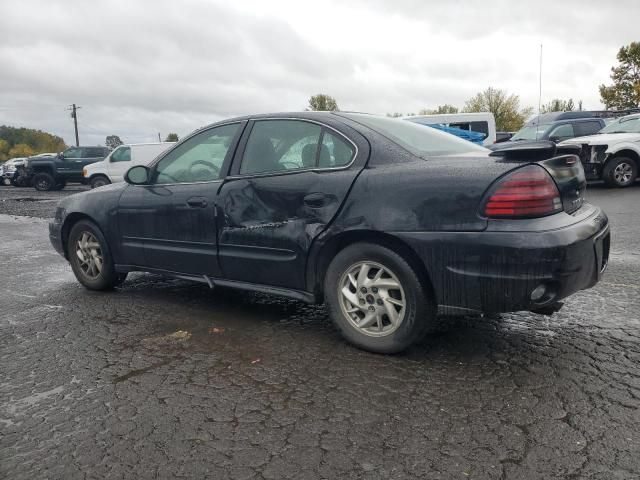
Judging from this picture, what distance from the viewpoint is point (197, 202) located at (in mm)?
4031

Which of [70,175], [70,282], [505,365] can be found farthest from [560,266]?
[70,175]

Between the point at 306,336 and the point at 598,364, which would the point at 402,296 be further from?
the point at 598,364

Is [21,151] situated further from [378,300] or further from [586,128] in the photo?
[378,300]

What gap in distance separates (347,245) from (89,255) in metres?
2.93

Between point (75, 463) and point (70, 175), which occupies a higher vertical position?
point (70, 175)

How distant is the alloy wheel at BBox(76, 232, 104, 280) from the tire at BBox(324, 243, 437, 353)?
8.67 feet

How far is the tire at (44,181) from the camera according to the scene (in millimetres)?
23797

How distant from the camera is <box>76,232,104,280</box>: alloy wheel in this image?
5.00 metres

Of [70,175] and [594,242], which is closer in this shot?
[594,242]

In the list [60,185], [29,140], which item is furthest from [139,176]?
[29,140]

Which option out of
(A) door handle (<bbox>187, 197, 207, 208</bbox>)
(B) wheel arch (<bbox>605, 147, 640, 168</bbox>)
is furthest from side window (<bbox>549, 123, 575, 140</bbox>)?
(A) door handle (<bbox>187, 197, 207, 208</bbox>)

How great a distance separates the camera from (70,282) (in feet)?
18.5

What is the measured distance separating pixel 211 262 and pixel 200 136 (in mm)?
1072

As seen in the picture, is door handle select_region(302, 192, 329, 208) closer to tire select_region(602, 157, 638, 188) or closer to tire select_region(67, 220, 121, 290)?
tire select_region(67, 220, 121, 290)
